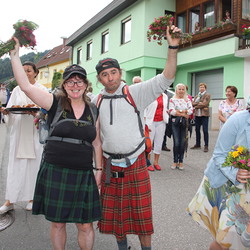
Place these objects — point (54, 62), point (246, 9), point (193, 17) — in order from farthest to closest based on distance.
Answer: point (54, 62)
point (193, 17)
point (246, 9)

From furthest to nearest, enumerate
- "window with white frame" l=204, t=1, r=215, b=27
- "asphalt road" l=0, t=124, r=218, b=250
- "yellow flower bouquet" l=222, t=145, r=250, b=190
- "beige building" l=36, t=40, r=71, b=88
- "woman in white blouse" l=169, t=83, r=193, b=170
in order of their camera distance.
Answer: "beige building" l=36, t=40, r=71, b=88, "window with white frame" l=204, t=1, r=215, b=27, "woman in white blouse" l=169, t=83, r=193, b=170, "asphalt road" l=0, t=124, r=218, b=250, "yellow flower bouquet" l=222, t=145, r=250, b=190

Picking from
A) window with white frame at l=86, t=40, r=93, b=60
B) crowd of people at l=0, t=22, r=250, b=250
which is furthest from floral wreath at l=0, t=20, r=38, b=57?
window with white frame at l=86, t=40, r=93, b=60

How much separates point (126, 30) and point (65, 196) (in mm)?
17321

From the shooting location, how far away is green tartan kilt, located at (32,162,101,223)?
2.44 m

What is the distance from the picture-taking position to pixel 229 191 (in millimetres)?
2201

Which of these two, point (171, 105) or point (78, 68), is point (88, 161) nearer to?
point (78, 68)

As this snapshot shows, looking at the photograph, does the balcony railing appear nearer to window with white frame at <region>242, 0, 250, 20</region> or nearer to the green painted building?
the green painted building

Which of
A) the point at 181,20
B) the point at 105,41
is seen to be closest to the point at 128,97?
the point at 181,20

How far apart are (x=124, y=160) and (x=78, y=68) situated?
36.4 inches

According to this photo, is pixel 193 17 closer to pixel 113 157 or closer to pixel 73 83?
pixel 73 83

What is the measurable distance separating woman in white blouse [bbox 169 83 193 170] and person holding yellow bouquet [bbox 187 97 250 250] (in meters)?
4.03

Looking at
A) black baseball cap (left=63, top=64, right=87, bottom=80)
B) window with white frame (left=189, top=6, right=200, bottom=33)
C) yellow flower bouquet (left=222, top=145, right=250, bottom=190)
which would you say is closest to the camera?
yellow flower bouquet (left=222, top=145, right=250, bottom=190)

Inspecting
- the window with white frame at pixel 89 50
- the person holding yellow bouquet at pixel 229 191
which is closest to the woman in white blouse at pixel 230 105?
the person holding yellow bouquet at pixel 229 191

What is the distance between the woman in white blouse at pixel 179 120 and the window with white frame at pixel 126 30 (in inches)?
485
